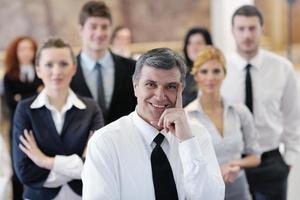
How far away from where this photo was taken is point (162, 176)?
2059 millimetres

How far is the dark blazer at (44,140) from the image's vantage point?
2647 millimetres

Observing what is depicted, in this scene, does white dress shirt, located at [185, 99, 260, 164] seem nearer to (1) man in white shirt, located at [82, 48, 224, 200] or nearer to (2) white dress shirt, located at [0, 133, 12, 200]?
(1) man in white shirt, located at [82, 48, 224, 200]

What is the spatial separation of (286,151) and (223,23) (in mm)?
3794

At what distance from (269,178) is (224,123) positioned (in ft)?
2.21

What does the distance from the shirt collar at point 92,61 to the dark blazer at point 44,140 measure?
0.58m

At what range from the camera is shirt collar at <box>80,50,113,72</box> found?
3244mm

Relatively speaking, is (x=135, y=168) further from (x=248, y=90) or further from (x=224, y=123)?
(x=248, y=90)

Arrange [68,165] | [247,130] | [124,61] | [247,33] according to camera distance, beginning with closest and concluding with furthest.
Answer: [68,165]
[247,130]
[124,61]
[247,33]

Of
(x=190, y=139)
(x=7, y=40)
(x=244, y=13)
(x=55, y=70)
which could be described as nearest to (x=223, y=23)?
(x=7, y=40)

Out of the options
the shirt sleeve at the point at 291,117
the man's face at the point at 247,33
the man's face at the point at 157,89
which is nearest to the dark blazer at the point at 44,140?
the man's face at the point at 157,89

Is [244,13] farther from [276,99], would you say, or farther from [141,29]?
[141,29]

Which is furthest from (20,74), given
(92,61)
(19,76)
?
(92,61)

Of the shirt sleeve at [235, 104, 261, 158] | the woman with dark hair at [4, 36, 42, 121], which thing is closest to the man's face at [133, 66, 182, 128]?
the shirt sleeve at [235, 104, 261, 158]

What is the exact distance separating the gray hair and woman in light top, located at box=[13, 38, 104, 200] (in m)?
0.72
